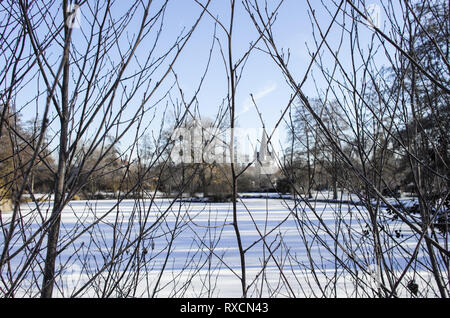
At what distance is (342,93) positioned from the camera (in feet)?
5.25

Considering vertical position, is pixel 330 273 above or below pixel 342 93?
below
